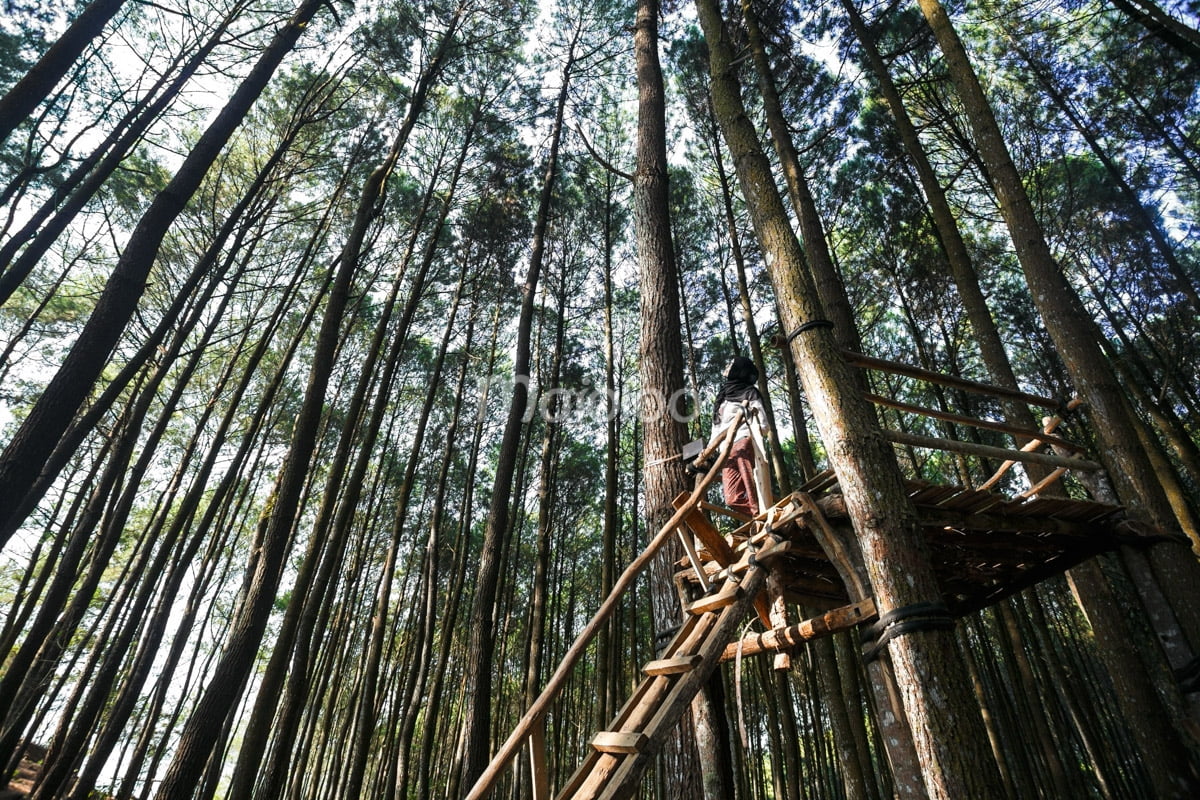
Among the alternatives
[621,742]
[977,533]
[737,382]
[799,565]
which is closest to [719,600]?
[621,742]

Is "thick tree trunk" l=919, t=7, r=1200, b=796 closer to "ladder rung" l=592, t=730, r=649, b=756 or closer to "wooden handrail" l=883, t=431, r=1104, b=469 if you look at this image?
"wooden handrail" l=883, t=431, r=1104, b=469

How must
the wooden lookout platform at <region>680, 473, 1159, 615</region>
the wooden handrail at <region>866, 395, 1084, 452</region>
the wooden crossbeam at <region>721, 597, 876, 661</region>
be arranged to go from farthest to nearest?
1. the wooden handrail at <region>866, 395, 1084, 452</region>
2. the wooden lookout platform at <region>680, 473, 1159, 615</region>
3. the wooden crossbeam at <region>721, 597, 876, 661</region>

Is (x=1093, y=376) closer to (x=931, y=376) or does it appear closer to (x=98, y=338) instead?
(x=931, y=376)

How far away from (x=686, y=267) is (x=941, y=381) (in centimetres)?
1042

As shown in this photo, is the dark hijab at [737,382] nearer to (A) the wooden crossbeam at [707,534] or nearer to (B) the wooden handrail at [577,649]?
(B) the wooden handrail at [577,649]

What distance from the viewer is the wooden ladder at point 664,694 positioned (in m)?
1.97

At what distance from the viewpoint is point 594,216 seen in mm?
13000

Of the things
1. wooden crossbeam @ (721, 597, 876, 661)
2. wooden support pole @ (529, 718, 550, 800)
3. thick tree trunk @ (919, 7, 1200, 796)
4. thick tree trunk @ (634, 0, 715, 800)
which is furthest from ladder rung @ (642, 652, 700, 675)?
thick tree trunk @ (919, 7, 1200, 796)

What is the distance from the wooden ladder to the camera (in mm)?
1968

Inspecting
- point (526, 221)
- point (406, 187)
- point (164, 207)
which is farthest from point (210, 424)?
point (164, 207)

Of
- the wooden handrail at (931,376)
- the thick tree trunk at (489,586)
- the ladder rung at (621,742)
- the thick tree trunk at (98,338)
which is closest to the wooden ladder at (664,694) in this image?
the ladder rung at (621,742)

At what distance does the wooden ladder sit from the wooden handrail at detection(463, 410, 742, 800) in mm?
250

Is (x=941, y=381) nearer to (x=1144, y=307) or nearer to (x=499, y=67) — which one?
(x=499, y=67)

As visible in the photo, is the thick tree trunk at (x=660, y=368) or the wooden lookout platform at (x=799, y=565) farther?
the thick tree trunk at (x=660, y=368)
